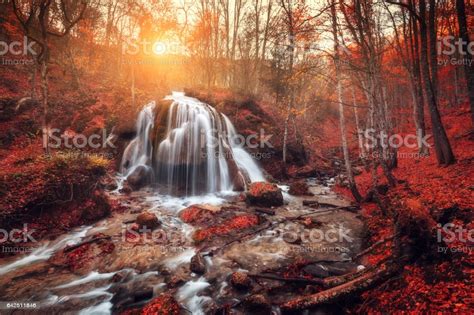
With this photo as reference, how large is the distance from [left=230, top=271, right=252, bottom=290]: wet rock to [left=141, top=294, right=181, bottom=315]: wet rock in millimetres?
1330

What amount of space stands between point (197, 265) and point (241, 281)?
142 centimetres

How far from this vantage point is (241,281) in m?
5.59

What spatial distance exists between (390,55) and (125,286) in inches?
1336

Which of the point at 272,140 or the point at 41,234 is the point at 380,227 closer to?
the point at 41,234

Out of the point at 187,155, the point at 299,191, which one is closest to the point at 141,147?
the point at 187,155

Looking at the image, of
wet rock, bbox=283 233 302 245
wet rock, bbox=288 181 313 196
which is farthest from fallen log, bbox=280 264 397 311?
wet rock, bbox=288 181 313 196

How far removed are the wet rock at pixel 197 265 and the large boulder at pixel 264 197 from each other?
5366 mm

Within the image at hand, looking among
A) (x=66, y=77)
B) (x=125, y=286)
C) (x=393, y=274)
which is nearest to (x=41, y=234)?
(x=125, y=286)

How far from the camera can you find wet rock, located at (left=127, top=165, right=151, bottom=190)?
13.7m

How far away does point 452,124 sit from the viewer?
758 inches

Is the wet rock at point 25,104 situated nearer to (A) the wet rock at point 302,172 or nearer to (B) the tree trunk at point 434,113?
(A) the wet rock at point 302,172

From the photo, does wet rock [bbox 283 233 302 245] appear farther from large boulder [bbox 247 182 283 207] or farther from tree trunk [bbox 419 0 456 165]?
tree trunk [bbox 419 0 456 165]

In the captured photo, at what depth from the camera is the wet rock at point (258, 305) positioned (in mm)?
4801

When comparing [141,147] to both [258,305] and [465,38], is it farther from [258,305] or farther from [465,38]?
[465,38]
